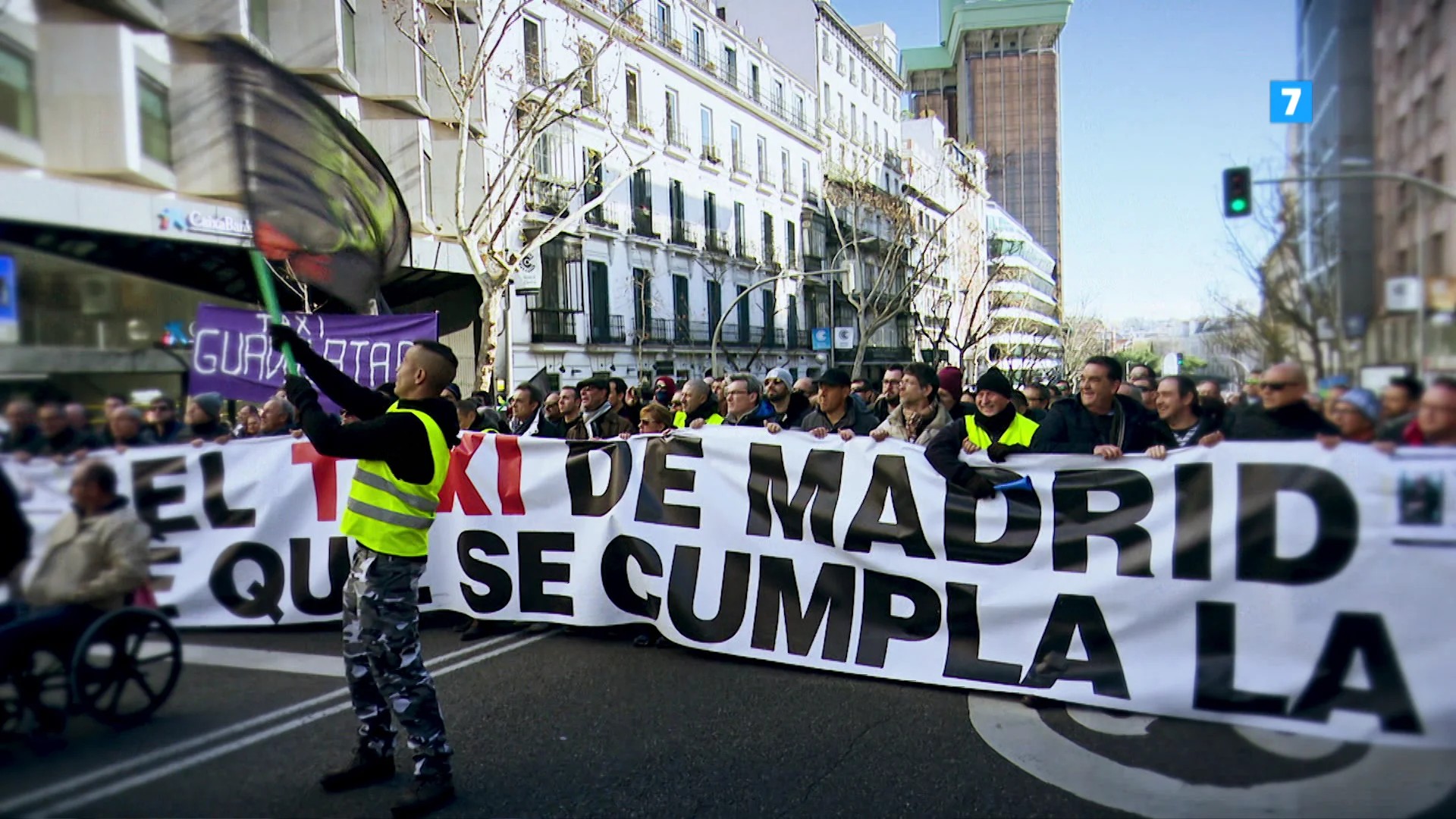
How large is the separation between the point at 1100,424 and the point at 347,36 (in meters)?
3.97

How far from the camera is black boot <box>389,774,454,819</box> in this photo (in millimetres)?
3336

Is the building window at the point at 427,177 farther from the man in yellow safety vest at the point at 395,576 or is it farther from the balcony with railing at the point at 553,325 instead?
the balcony with railing at the point at 553,325

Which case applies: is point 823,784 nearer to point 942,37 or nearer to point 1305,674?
point 1305,674

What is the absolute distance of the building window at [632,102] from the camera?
87.2ft

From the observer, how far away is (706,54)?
27766 mm

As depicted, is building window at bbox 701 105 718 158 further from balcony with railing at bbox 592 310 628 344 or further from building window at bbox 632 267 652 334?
balcony with railing at bbox 592 310 628 344

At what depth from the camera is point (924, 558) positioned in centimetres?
483

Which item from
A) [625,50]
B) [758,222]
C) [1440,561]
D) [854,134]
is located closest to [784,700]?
[1440,561]

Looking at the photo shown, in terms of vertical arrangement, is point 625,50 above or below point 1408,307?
above

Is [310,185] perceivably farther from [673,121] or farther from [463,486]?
[673,121]

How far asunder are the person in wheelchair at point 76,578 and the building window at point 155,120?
476mm

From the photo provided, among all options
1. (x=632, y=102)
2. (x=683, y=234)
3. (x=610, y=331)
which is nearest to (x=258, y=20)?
(x=632, y=102)


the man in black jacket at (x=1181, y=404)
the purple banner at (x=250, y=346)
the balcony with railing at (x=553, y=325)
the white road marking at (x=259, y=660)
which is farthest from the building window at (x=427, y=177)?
the balcony with railing at (x=553, y=325)

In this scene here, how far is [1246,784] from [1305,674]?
0.50 m
